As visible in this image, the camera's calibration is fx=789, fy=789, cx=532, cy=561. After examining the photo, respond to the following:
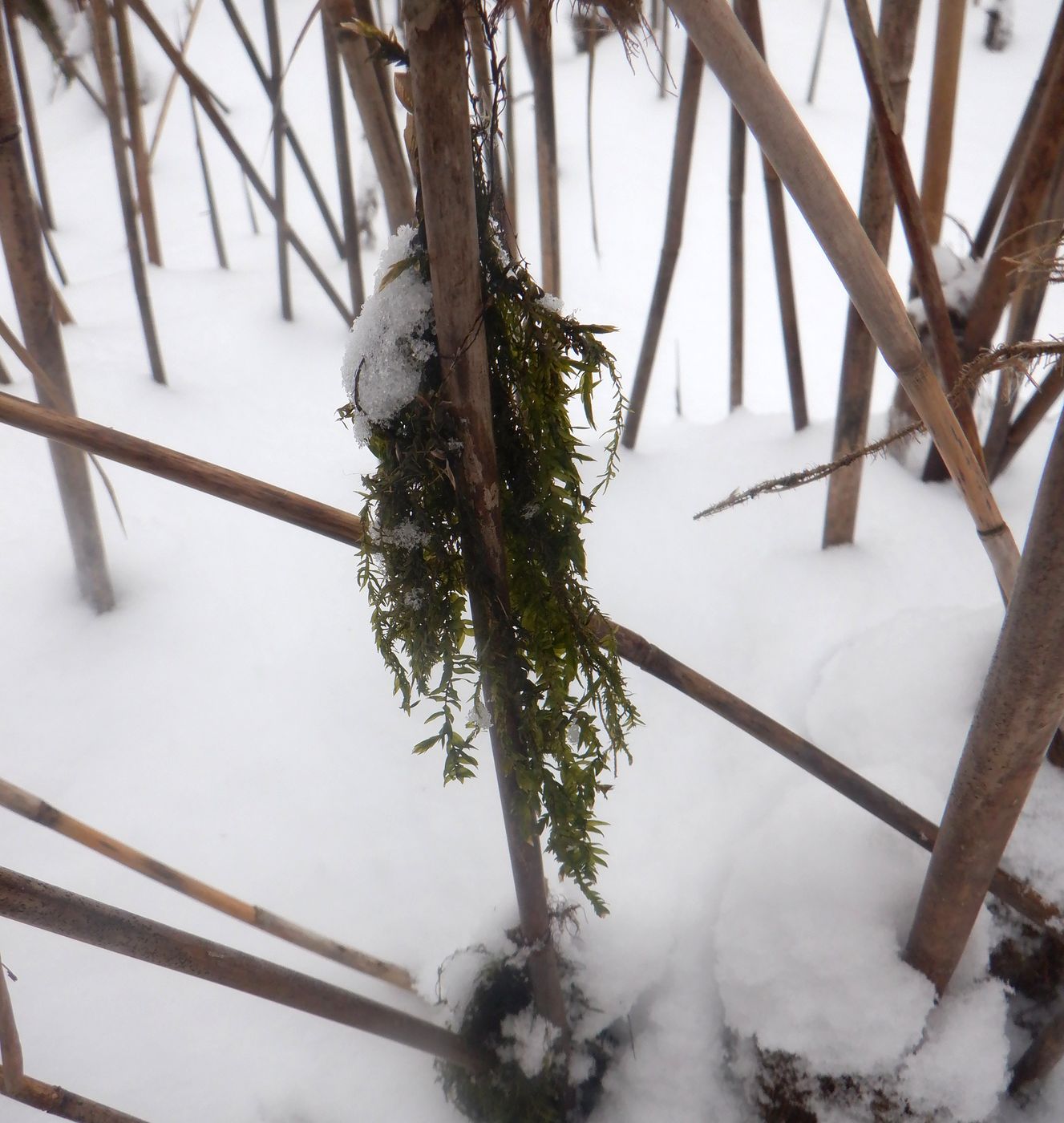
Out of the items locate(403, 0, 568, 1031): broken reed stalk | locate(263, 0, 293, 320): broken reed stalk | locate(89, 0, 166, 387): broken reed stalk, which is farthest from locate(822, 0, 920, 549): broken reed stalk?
locate(89, 0, 166, 387): broken reed stalk

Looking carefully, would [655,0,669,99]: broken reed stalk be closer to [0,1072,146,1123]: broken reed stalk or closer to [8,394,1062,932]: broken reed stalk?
[8,394,1062,932]: broken reed stalk

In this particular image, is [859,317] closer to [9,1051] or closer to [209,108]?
[9,1051]

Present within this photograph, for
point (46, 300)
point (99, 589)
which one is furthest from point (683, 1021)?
point (46, 300)

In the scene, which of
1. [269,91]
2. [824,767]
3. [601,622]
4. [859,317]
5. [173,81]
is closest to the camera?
[601,622]

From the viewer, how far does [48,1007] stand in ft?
1.98

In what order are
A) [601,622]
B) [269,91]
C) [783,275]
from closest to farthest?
[601,622], [783,275], [269,91]

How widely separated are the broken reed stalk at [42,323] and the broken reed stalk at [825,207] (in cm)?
55

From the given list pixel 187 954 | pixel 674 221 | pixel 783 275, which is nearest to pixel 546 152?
pixel 674 221

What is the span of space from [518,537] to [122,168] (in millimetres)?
981

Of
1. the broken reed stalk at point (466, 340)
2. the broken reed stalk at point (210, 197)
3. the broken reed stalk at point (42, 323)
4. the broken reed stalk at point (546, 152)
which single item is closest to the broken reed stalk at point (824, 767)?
the broken reed stalk at point (466, 340)

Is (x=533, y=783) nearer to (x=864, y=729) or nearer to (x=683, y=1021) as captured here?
(x=683, y=1021)

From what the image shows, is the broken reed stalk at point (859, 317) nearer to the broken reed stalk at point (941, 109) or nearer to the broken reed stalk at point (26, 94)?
the broken reed stalk at point (941, 109)

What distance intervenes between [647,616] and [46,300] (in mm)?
665

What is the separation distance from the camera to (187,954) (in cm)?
36
